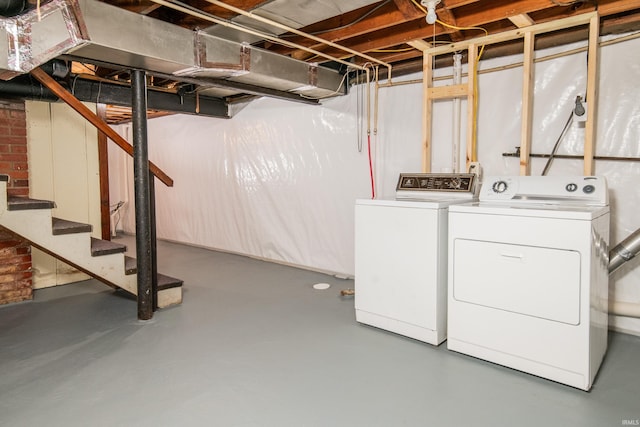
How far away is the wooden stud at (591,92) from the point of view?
260cm

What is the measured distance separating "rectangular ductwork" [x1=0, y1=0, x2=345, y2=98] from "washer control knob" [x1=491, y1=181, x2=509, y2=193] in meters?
1.95

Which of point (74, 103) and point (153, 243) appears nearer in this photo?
point (74, 103)

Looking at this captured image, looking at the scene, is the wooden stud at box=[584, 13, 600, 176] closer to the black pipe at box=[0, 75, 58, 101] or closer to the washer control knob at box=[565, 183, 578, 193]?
the washer control knob at box=[565, 183, 578, 193]

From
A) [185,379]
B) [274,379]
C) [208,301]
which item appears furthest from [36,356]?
[274,379]

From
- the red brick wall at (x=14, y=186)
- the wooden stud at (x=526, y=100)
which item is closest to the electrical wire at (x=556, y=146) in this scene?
the wooden stud at (x=526, y=100)

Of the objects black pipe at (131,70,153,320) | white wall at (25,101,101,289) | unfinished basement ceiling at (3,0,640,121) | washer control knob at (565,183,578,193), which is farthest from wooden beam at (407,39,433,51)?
white wall at (25,101,101,289)

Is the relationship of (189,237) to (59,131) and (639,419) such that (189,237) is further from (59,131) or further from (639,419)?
(639,419)

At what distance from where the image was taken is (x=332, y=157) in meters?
4.47

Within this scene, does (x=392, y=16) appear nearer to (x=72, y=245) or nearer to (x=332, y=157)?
(x=332, y=157)

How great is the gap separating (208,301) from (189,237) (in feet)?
10.3

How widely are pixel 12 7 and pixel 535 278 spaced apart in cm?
340

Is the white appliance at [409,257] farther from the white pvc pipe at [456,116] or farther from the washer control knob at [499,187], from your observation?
the white pvc pipe at [456,116]

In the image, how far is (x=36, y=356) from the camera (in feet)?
8.45

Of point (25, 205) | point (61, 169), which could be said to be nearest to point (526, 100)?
point (25, 205)
